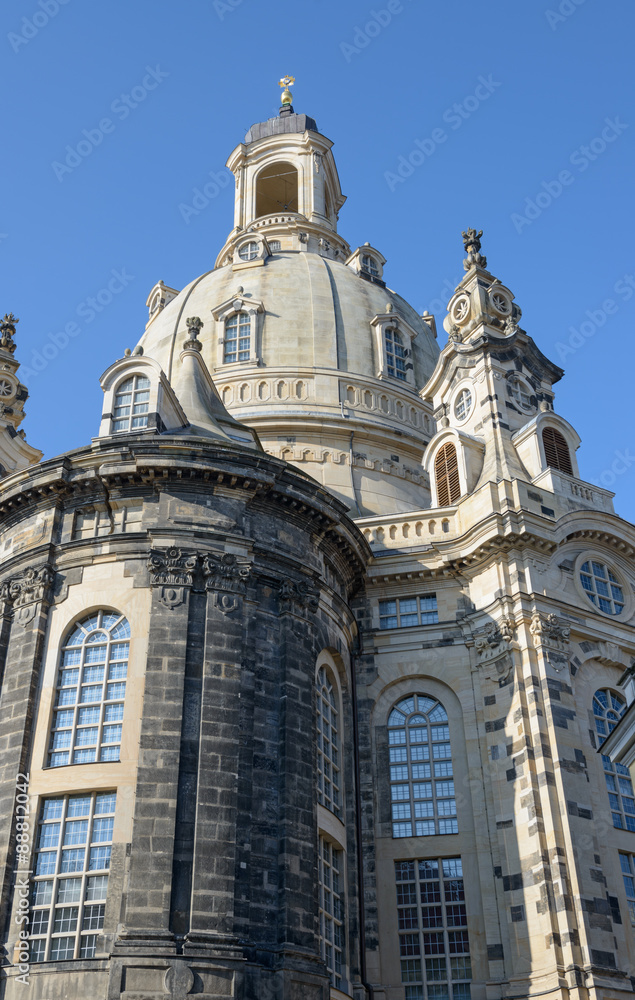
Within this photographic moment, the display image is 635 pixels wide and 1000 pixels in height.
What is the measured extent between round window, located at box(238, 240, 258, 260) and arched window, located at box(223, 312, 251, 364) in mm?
5220

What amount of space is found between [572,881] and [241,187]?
1825 inches

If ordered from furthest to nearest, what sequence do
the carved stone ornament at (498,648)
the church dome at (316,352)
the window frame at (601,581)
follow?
the church dome at (316,352) < the window frame at (601,581) < the carved stone ornament at (498,648)

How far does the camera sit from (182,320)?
49.5 m

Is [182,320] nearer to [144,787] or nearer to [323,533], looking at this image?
[323,533]

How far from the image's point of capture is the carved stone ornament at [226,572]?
92.3ft

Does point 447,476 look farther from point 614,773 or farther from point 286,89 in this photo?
point 286,89

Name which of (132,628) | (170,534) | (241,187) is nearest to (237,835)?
(132,628)

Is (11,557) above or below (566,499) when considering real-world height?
below

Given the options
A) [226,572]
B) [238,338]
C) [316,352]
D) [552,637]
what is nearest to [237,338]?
[238,338]

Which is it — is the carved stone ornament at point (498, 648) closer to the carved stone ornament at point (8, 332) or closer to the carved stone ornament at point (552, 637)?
the carved stone ornament at point (552, 637)

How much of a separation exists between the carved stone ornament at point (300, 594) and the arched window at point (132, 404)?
23.6ft

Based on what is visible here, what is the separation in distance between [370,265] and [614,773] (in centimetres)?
3163

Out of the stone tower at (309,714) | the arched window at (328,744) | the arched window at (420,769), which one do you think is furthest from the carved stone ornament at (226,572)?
the arched window at (420,769)

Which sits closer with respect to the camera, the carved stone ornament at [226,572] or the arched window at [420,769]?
the carved stone ornament at [226,572]
